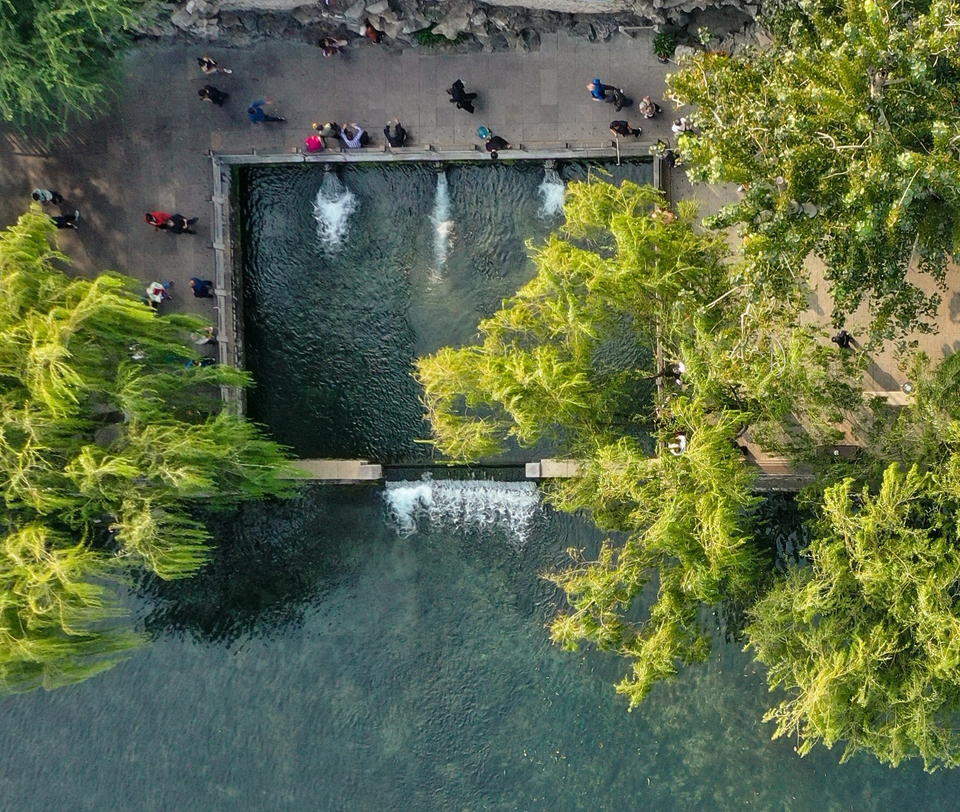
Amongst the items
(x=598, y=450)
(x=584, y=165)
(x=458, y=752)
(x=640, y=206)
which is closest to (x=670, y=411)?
(x=598, y=450)

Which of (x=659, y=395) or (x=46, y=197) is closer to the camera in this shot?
(x=659, y=395)

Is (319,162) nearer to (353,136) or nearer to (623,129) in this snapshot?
(353,136)

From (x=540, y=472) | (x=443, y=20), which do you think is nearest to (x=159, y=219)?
(x=443, y=20)

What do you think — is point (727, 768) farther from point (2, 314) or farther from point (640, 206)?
point (2, 314)

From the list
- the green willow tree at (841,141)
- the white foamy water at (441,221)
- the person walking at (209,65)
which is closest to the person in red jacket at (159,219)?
the person walking at (209,65)

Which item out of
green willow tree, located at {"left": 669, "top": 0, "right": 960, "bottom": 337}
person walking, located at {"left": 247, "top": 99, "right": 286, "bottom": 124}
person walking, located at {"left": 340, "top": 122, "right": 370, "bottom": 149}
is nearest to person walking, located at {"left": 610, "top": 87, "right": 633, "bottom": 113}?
green willow tree, located at {"left": 669, "top": 0, "right": 960, "bottom": 337}

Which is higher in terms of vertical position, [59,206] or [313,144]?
[313,144]
